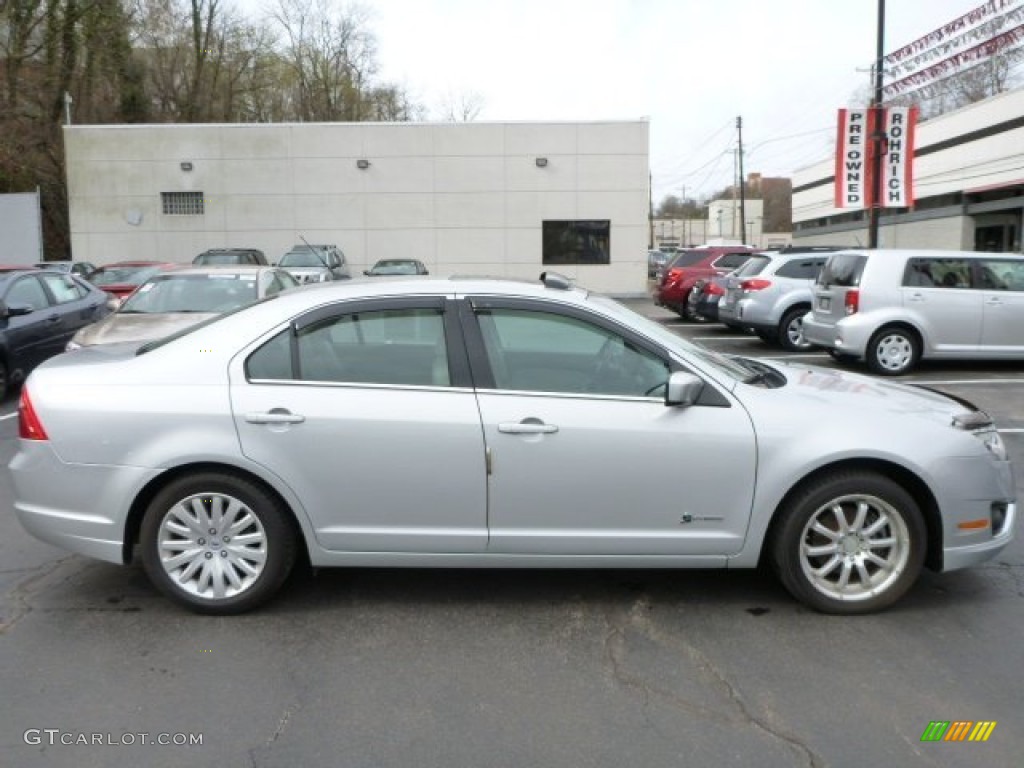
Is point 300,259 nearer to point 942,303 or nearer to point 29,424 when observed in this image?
point 942,303

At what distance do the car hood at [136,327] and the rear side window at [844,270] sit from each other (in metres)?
8.06

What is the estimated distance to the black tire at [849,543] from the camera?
3.95 meters

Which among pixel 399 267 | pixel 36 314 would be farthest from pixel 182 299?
pixel 399 267

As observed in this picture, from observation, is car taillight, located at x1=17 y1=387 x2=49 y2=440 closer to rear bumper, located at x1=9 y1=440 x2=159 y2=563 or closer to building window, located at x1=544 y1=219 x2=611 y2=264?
rear bumper, located at x1=9 y1=440 x2=159 y2=563

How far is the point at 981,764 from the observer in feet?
9.59

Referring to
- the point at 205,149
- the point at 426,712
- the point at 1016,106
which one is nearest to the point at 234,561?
the point at 426,712

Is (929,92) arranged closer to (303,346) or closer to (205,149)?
(205,149)

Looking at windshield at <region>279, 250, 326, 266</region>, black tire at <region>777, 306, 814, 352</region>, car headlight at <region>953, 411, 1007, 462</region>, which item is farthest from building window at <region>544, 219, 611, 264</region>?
car headlight at <region>953, 411, 1007, 462</region>

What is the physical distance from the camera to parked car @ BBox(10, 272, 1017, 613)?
3.90m

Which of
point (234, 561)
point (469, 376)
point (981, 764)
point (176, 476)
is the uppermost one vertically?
point (469, 376)

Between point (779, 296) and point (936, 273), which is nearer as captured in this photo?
point (936, 273)

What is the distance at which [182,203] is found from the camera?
27844mm

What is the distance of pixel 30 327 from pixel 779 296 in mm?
10657

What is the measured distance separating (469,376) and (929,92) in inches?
1820
